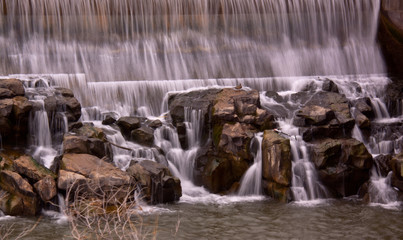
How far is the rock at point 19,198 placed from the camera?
10.7 m

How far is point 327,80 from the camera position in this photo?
1628cm

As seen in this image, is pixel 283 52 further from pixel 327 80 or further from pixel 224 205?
pixel 224 205

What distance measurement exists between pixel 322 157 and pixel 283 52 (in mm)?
7821

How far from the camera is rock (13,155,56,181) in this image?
11.2 m

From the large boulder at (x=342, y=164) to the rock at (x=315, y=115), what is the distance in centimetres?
84

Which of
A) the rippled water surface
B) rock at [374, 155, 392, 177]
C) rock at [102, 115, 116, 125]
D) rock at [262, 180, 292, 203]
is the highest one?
rock at [102, 115, 116, 125]

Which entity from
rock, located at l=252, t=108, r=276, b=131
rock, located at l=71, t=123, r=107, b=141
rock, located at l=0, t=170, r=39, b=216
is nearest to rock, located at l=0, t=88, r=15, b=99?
rock, located at l=71, t=123, r=107, b=141

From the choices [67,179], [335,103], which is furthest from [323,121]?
[67,179]

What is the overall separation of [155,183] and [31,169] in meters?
2.81

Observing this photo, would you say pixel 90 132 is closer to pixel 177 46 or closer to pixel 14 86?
pixel 14 86

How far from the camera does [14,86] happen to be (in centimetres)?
1330

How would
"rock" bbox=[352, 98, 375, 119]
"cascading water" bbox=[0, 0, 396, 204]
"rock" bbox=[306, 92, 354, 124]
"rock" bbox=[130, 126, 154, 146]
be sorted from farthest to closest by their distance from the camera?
"cascading water" bbox=[0, 0, 396, 204], "rock" bbox=[352, 98, 375, 119], "rock" bbox=[306, 92, 354, 124], "rock" bbox=[130, 126, 154, 146]

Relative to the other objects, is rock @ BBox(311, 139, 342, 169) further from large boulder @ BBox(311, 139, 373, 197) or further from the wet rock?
the wet rock

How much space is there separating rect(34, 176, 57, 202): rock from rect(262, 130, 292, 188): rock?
203 inches
